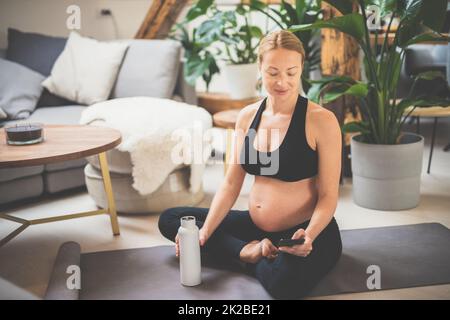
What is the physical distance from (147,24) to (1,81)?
4.49 feet

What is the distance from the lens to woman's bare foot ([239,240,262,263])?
1927 mm

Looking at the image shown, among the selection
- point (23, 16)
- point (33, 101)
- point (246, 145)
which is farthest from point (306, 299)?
point (23, 16)

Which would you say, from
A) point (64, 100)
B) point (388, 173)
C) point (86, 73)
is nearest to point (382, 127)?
point (388, 173)

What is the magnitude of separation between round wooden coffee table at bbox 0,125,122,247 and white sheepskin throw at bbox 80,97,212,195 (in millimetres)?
134

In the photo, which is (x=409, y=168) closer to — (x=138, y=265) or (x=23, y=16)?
(x=138, y=265)

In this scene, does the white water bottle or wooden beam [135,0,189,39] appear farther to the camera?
wooden beam [135,0,189,39]

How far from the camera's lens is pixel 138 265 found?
2.12 m

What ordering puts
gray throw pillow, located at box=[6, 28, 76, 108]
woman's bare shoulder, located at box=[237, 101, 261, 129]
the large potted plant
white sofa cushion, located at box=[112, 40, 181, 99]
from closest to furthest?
woman's bare shoulder, located at box=[237, 101, 261, 129] → the large potted plant → white sofa cushion, located at box=[112, 40, 181, 99] → gray throw pillow, located at box=[6, 28, 76, 108]

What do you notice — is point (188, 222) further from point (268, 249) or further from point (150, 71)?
point (150, 71)

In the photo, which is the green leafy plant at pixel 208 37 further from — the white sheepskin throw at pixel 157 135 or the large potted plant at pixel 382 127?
the large potted plant at pixel 382 127

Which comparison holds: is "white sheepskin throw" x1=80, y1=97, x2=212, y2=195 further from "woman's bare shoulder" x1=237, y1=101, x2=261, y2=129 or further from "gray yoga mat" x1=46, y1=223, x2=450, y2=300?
"woman's bare shoulder" x1=237, y1=101, x2=261, y2=129

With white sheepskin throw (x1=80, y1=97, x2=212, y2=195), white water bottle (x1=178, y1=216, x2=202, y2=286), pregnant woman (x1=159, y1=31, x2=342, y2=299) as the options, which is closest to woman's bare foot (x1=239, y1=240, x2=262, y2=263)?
pregnant woman (x1=159, y1=31, x2=342, y2=299)

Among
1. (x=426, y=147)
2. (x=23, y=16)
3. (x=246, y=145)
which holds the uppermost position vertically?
(x=23, y=16)

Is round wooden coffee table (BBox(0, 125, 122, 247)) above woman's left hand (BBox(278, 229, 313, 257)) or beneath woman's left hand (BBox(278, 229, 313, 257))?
above
